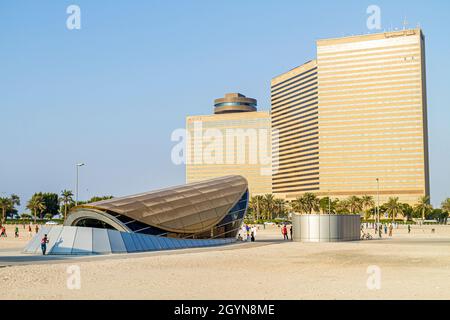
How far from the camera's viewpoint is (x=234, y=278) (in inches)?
842

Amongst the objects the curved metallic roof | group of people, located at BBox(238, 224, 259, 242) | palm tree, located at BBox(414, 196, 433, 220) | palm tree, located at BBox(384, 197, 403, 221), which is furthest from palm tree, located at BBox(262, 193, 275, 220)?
the curved metallic roof

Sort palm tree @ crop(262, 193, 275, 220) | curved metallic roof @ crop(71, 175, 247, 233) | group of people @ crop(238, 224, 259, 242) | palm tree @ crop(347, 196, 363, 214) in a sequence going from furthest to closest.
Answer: palm tree @ crop(262, 193, 275, 220) < palm tree @ crop(347, 196, 363, 214) < group of people @ crop(238, 224, 259, 242) < curved metallic roof @ crop(71, 175, 247, 233)

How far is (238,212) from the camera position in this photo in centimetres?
4759

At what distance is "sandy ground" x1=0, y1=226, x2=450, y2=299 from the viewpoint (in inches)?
673

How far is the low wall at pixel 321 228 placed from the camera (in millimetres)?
49250

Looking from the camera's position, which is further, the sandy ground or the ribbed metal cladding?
the ribbed metal cladding

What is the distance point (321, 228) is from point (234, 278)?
29.3 m

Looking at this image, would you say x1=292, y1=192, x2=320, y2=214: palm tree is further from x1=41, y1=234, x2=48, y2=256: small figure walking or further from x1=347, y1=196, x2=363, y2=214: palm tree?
x1=41, y1=234, x2=48, y2=256: small figure walking

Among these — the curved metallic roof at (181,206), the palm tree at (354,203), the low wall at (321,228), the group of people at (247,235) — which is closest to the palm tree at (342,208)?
the palm tree at (354,203)

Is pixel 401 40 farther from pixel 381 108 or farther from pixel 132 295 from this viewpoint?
pixel 132 295

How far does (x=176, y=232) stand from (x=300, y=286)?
22210mm

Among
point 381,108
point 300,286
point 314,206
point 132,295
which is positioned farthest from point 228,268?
point 381,108

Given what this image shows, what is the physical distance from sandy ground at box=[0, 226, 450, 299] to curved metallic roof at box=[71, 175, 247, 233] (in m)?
6.67

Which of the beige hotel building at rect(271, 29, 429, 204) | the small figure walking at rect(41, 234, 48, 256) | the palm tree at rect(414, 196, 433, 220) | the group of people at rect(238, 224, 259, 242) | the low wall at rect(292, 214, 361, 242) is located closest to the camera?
the small figure walking at rect(41, 234, 48, 256)
